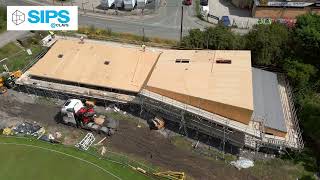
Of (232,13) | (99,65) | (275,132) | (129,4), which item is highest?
(129,4)

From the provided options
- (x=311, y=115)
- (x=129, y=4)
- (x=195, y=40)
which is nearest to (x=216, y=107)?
(x=311, y=115)

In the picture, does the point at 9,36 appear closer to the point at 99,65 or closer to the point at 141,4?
the point at 99,65

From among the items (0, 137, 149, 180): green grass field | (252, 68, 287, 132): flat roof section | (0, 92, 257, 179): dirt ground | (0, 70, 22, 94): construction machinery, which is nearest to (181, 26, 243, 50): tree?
(252, 68, 287, 132): flat roof section

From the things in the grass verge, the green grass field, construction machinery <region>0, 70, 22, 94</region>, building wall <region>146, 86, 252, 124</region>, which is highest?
building wall <region>146, 86, 252, 124</region>

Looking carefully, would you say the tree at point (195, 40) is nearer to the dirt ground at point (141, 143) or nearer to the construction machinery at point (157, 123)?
the construction machinery at point (157, 123)

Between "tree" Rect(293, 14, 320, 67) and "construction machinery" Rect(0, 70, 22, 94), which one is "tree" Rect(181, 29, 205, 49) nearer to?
"tree" Rect(293, 14, 320, 67)

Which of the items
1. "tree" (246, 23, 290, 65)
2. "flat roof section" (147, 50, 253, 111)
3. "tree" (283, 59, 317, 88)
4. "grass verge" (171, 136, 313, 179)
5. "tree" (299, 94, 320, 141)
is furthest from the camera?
"tree" (246, 23, 290, 65)

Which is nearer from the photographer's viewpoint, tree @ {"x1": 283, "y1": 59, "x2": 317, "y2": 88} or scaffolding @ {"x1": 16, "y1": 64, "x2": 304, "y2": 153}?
scaffolding @ {"x1": 16, "y1": 64, "x2": 304, "y2": 153}
